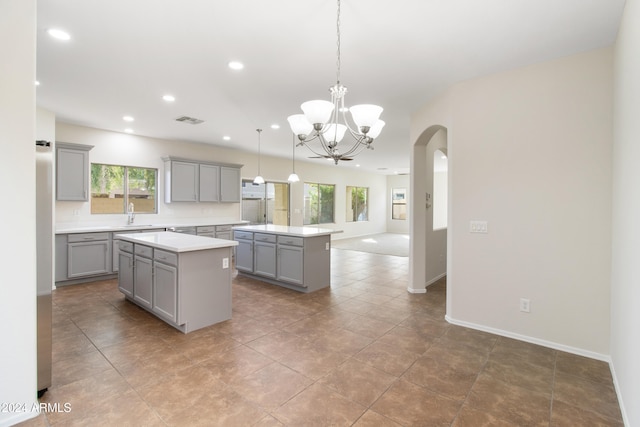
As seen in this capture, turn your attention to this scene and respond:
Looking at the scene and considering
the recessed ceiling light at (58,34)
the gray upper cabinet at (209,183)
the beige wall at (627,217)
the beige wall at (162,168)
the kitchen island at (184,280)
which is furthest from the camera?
the gray upper cabinet at (209,183)

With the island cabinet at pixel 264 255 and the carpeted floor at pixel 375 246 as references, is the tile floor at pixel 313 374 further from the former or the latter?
the carpeted floor at pixel 375 246

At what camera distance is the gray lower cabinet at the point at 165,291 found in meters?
3.20

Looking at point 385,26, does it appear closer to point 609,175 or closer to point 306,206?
point 609,175

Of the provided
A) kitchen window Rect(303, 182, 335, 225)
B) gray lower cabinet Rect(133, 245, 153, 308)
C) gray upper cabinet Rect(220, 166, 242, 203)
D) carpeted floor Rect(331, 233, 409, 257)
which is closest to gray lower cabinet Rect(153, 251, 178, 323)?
gray lower cabinet Rect(133, 245, 153, 308)

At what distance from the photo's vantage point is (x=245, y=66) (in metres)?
3.12

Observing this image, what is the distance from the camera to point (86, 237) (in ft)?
16.6

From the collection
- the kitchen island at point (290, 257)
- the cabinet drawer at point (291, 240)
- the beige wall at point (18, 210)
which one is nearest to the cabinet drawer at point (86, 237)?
the kitchen island at point (290, 257)

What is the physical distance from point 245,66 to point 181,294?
241 cm

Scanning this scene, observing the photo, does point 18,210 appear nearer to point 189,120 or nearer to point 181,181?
point 189,120

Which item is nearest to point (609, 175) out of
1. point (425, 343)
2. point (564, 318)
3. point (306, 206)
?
point (564, 318)

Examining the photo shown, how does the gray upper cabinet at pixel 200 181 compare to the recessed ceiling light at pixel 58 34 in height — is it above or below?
below

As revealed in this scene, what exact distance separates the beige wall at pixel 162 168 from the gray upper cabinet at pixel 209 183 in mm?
382

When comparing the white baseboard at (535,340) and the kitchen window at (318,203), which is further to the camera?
the kitchen window at (318,203)

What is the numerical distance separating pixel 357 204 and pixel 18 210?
1110 centimetres
